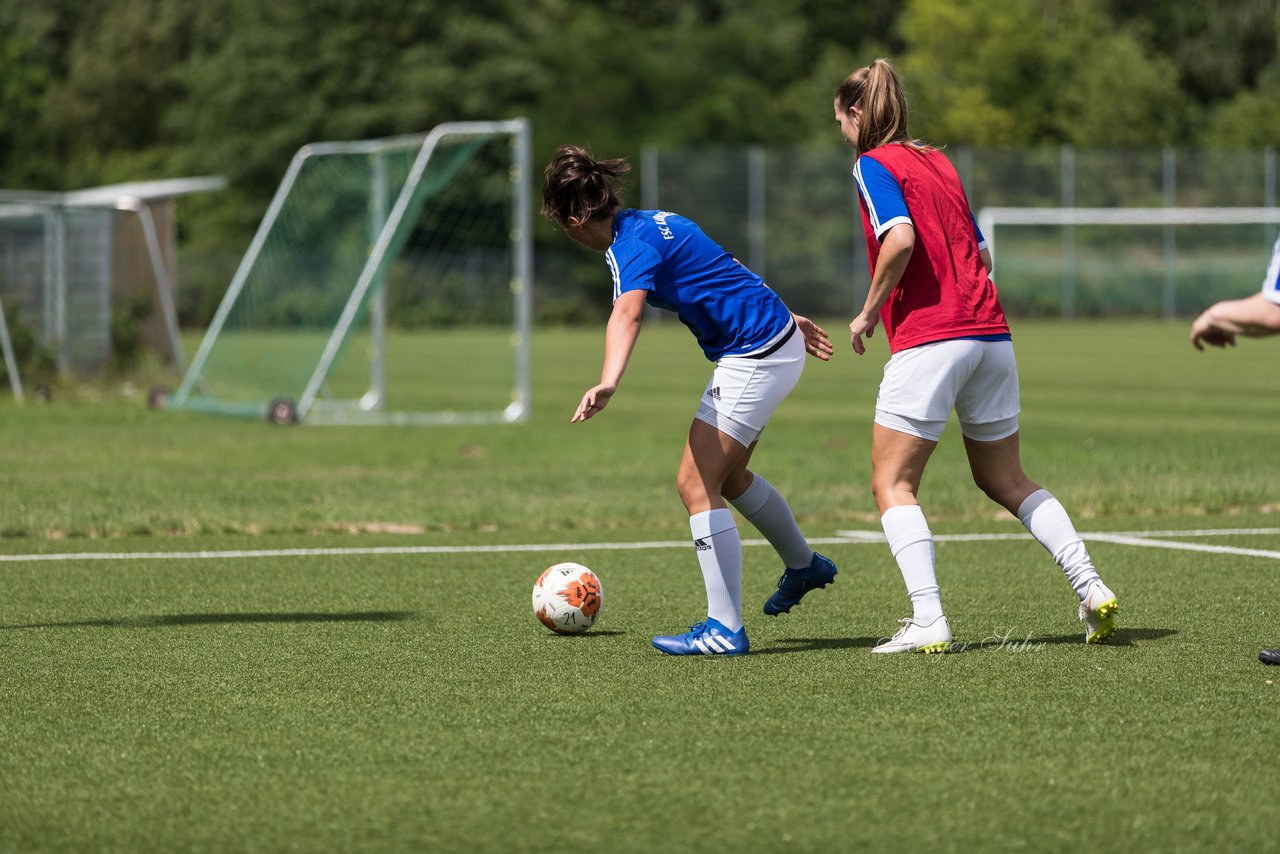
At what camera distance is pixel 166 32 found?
76125 mm

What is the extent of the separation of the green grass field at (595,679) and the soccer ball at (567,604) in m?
0.08

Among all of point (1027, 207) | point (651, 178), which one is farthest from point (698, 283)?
point (1027, 207)

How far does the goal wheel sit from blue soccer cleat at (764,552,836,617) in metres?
12.0

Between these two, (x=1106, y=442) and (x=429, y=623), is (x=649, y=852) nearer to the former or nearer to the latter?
(x=429, y=623)

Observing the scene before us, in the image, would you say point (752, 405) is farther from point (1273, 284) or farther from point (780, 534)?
point (1273, 284)

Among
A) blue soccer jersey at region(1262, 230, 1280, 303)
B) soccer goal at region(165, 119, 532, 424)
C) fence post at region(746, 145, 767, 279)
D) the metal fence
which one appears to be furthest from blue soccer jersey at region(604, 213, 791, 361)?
fence post at region(746, 145, 767, 279)

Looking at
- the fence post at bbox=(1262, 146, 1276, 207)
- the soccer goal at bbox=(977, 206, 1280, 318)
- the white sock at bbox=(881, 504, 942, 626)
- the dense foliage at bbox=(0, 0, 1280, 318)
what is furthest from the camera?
the dense foliage at bbox=(0, 0, 1280, 318)

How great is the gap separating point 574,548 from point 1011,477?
11.1 ft

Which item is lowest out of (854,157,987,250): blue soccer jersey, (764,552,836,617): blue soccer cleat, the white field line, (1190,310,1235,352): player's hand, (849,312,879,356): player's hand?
the white field line

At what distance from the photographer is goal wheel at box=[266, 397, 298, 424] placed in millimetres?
18328

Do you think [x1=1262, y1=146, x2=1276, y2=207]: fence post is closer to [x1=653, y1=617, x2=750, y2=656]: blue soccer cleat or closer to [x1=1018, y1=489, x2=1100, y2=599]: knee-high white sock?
[x1=1018, y1=489, x2=1100, y2=599]: knee-high white sock

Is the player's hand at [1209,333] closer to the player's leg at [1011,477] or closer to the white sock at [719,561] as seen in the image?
the player's leg at [1011,477]

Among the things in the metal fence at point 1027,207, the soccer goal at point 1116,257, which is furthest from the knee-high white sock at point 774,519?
the metal fence at point 1027,207

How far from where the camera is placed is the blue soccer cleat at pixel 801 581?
6.94 m
